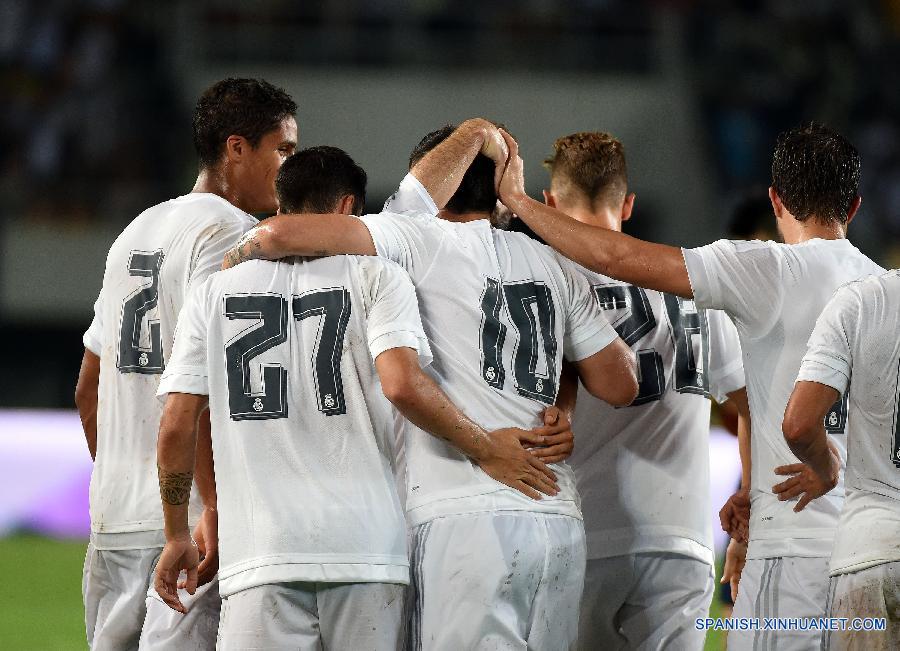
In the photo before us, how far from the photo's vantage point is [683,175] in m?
16.2

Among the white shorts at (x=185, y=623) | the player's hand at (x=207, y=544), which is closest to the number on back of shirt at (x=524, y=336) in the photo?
the player's hand at (x=207, y=544)

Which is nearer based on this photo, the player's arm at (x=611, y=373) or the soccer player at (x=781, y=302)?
the soccer player at (x=781, y=302)

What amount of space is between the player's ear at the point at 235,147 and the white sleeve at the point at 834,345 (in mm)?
2110

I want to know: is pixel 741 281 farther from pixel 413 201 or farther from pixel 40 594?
pixel 40 594

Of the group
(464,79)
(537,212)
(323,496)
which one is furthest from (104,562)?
(464,79)

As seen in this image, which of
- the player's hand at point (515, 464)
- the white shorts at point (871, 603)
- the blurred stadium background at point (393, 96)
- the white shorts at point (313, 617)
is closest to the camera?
the white shorts at point (871, 603)

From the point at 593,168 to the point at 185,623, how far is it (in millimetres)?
2076

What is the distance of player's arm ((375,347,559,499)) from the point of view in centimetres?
323

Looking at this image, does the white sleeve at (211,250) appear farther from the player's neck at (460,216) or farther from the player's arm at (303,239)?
the player's neck at (460,216)

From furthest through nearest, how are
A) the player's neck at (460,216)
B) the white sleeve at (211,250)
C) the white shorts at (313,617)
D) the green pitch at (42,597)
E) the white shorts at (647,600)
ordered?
the green pitch at (42,597) < the white shorts at (647,600) < the white sleeve at (211,250) < the player's neck at (460,216) < the white shorts at (313,617)

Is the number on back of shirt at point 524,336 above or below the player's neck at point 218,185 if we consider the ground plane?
below

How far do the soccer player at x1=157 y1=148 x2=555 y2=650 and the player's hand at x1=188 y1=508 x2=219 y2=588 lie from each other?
1.21ft

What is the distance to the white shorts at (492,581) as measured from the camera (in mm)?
3289

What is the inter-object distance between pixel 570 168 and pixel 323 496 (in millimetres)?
1694
